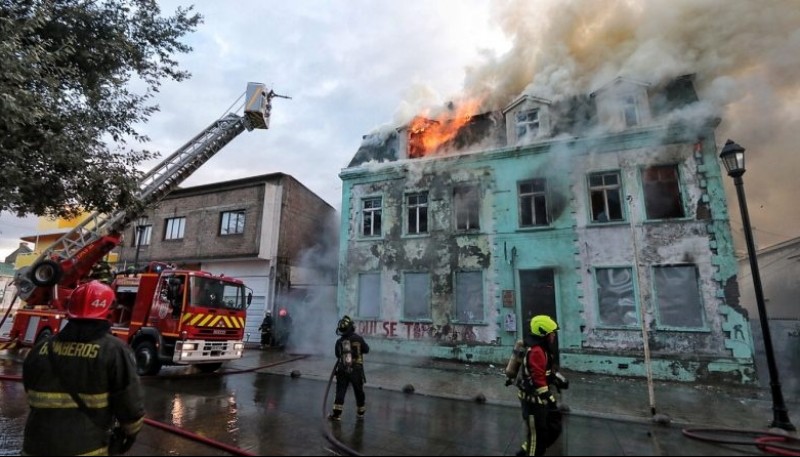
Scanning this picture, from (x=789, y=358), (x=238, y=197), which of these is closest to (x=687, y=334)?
(x=789, y=358)

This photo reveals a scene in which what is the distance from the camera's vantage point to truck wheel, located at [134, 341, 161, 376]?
377 inches

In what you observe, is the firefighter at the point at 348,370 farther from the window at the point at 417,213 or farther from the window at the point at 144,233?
the window at the point at 144,233

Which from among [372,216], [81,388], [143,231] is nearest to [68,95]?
[81,388]

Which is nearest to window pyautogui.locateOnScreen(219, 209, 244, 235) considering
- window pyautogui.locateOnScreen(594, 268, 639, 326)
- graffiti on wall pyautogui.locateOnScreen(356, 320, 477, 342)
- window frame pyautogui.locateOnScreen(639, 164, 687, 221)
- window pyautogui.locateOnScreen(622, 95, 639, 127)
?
graffiti on wall pyautogui.locateOnScreen(356, 320, 477, 342)

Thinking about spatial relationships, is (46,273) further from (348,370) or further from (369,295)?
(369,295)

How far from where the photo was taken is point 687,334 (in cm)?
1044

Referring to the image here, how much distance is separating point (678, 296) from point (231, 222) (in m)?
18.2

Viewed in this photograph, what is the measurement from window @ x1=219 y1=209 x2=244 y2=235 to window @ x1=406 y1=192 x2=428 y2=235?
883 centimetres

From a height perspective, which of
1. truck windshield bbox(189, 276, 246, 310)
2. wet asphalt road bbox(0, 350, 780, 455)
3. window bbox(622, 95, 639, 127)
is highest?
window bbox(622, 95, 639, 127)

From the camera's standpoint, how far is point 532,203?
42.6ft

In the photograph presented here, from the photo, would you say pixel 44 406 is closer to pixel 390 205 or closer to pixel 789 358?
pixel 390 205

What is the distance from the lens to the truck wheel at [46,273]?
33.0ft

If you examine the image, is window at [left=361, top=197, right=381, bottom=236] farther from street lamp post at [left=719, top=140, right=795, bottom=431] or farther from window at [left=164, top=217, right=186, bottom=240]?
window at [left=164, top=217, right=186, bottom=240]

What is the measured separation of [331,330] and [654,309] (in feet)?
38.1
